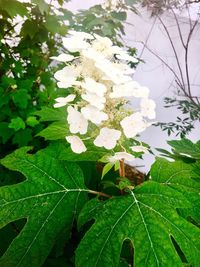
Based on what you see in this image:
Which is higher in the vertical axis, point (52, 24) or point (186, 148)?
point (52, 24)

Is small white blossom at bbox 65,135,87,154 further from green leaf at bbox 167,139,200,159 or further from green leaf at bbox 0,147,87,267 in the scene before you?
green leaf at bbox 167,139,200,159

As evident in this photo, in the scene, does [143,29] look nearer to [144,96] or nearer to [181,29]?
[181,29]

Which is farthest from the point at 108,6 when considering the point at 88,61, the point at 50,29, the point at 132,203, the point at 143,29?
the point at 132,203

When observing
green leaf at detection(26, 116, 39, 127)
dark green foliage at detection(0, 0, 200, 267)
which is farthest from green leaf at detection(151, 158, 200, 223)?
green leaf at detection(26, 116, 39, 127)

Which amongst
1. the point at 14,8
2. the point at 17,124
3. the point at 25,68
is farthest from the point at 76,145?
the point at 25,68

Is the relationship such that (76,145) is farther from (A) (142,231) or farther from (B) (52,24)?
(B) (52,24)

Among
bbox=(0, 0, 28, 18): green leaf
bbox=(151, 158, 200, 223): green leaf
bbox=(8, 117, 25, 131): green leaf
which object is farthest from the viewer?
bbox=(0, 0, 28, 18): green leaf
